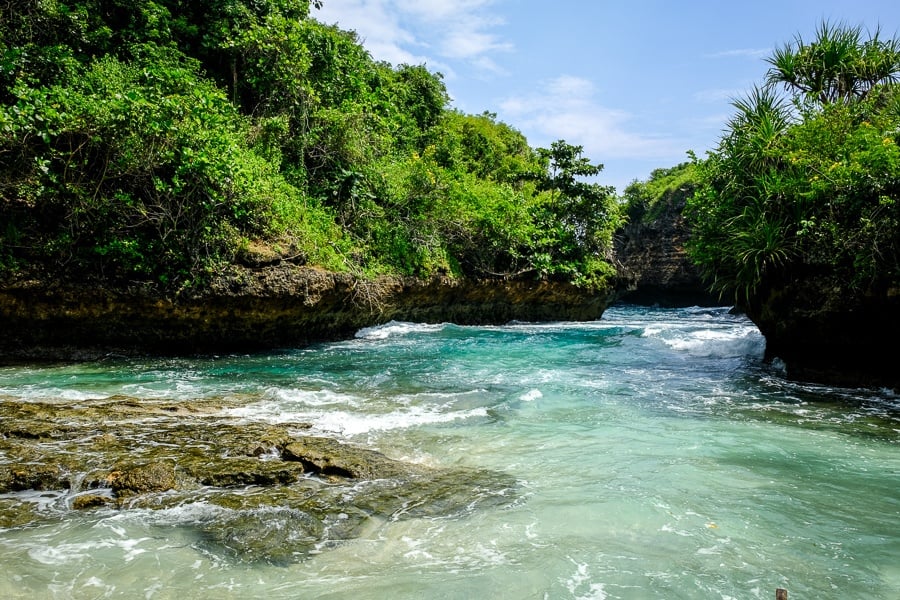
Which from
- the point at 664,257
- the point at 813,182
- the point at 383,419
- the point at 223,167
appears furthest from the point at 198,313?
the point at 664,257

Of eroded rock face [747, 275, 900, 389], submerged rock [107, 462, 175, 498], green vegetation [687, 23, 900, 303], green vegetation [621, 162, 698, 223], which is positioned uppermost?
green vegetation [621, 162, 698, 223]

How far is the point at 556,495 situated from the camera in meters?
4.50

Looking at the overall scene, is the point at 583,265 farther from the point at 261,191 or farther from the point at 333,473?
the point at 333,473

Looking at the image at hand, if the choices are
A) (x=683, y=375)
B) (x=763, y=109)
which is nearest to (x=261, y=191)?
(x=683, y=375)

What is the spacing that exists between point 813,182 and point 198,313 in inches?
462

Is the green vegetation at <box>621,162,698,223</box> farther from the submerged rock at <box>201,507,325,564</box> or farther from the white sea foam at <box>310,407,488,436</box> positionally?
the submerged rock at <box>201,507,325,564</box>

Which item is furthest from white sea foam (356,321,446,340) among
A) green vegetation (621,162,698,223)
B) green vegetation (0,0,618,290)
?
green vegetation (621,162,698,223)

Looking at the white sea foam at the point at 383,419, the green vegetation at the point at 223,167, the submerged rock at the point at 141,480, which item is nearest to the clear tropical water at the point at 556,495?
the white sea foam at the point at 383,419

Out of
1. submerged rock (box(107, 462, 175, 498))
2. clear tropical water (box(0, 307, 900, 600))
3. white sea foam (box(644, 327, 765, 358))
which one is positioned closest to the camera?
clear tropical water (box(0, 307, 900, 600))

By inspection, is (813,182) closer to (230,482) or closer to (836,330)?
(836,330)

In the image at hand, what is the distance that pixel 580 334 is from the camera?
17.7 meters

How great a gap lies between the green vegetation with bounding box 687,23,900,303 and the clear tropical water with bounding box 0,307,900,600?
2.15 meters

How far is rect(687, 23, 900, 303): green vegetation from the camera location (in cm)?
855

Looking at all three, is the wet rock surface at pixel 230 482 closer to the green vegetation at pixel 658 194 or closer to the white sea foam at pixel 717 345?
the white sea foam at pixel 717 345
